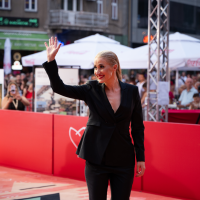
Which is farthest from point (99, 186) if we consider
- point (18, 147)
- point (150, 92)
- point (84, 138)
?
point (150, 92)

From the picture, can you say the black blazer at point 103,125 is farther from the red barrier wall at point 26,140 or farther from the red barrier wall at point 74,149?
the red barrier wall at point 26,140

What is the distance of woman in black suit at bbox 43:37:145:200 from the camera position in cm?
234

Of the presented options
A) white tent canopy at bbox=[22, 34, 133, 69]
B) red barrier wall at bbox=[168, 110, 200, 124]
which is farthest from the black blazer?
white tent canopy at bbox=[22, 34, 133, 69]

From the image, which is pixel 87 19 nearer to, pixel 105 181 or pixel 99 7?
pixel 99 7

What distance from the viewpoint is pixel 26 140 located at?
6.08 m

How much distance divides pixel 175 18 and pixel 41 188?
26573 mm

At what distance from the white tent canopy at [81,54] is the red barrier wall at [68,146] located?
3.95 meters

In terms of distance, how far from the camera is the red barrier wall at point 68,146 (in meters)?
5.42

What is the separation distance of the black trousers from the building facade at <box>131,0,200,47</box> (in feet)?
82.4

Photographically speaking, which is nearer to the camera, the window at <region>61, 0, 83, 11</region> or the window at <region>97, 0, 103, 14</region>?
the window at <region>61, 0, 83, 11</region>

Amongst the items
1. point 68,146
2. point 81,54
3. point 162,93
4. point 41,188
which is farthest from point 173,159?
point 81,54

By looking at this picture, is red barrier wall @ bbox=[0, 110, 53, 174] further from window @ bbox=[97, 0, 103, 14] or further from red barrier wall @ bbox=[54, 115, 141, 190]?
window @ bbox=[97, 0, 103, 14]

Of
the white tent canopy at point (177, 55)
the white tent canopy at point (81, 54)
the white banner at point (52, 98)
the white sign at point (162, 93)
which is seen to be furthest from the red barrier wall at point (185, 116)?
the white banner at point (52, 98)

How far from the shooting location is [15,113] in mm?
6230
